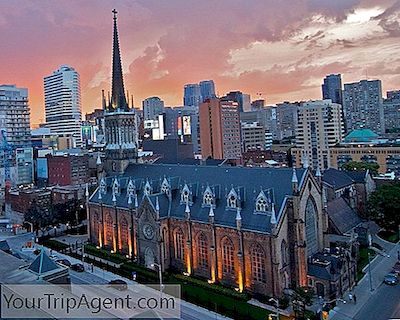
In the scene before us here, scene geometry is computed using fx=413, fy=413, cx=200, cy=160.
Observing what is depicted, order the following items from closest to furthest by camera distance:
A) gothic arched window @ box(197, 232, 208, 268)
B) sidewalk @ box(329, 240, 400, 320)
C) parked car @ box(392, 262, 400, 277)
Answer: sidewalk @ box(329, 240, 400, 320) < parked car @ box(392, 262, 400, 277) < gothic arched window @ box(197, 232, 208, 268)

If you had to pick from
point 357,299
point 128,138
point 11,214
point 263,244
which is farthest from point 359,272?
point 11,214

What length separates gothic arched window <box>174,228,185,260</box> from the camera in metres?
62.0

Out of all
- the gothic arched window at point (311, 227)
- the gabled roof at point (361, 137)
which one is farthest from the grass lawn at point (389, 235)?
the gabled roof at point (361, 137)

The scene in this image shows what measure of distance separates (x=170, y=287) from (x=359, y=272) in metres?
27.2

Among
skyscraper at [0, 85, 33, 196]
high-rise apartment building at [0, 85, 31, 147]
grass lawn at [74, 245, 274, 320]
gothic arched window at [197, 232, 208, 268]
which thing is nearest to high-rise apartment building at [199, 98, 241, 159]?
skyscraper at [0, 85, 33, 196]

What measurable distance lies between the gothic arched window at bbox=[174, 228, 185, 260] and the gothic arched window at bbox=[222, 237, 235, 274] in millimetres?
7957

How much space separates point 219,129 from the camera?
16988 cm

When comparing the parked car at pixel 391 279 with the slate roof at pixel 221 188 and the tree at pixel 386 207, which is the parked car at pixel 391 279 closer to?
the slate roof at pixel 221 188

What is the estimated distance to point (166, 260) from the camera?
6309cm

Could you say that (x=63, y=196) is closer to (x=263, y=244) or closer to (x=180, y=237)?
(x=180, y=237)

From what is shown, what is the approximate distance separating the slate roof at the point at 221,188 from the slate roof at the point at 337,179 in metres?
31.0

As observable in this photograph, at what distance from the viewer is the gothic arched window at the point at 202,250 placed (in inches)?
2312

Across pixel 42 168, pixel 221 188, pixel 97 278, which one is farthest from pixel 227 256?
pixel 42 168

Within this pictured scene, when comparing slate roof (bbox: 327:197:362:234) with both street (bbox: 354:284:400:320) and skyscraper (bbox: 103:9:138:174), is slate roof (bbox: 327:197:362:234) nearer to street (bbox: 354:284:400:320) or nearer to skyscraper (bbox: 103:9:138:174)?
street (bbox: 354:284:400:320)
